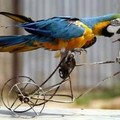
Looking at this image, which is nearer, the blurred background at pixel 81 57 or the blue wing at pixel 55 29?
the blue wing at pixel 55 29

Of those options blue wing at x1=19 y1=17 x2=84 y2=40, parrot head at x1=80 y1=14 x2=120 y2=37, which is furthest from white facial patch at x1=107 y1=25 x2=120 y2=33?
blue wing at x1=19 y1=17 x2=84 y2=40

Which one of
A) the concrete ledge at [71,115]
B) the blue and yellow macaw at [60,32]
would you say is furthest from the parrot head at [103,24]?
the concrete ledge at [71,115]

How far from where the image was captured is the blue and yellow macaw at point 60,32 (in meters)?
2.72

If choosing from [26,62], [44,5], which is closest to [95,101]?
[26,62]

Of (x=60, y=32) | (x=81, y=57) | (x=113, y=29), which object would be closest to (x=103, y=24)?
(x=113, y=29)

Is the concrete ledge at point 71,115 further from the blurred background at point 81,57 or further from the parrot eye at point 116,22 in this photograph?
the blurred background at point 81,57

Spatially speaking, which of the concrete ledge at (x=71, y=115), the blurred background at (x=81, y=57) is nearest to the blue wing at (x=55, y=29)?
the concrete ledge at (x=71, y=115)

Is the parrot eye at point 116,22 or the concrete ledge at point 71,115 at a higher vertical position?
the parrot eye at point 116,22

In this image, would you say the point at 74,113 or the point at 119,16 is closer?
the point at 119,16

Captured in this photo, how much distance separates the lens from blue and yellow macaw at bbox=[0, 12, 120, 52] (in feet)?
8.93

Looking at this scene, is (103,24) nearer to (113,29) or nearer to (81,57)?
(113,29)

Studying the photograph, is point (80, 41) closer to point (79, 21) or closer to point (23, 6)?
point (79, 21)

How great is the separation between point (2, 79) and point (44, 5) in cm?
119

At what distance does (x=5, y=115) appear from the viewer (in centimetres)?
281
